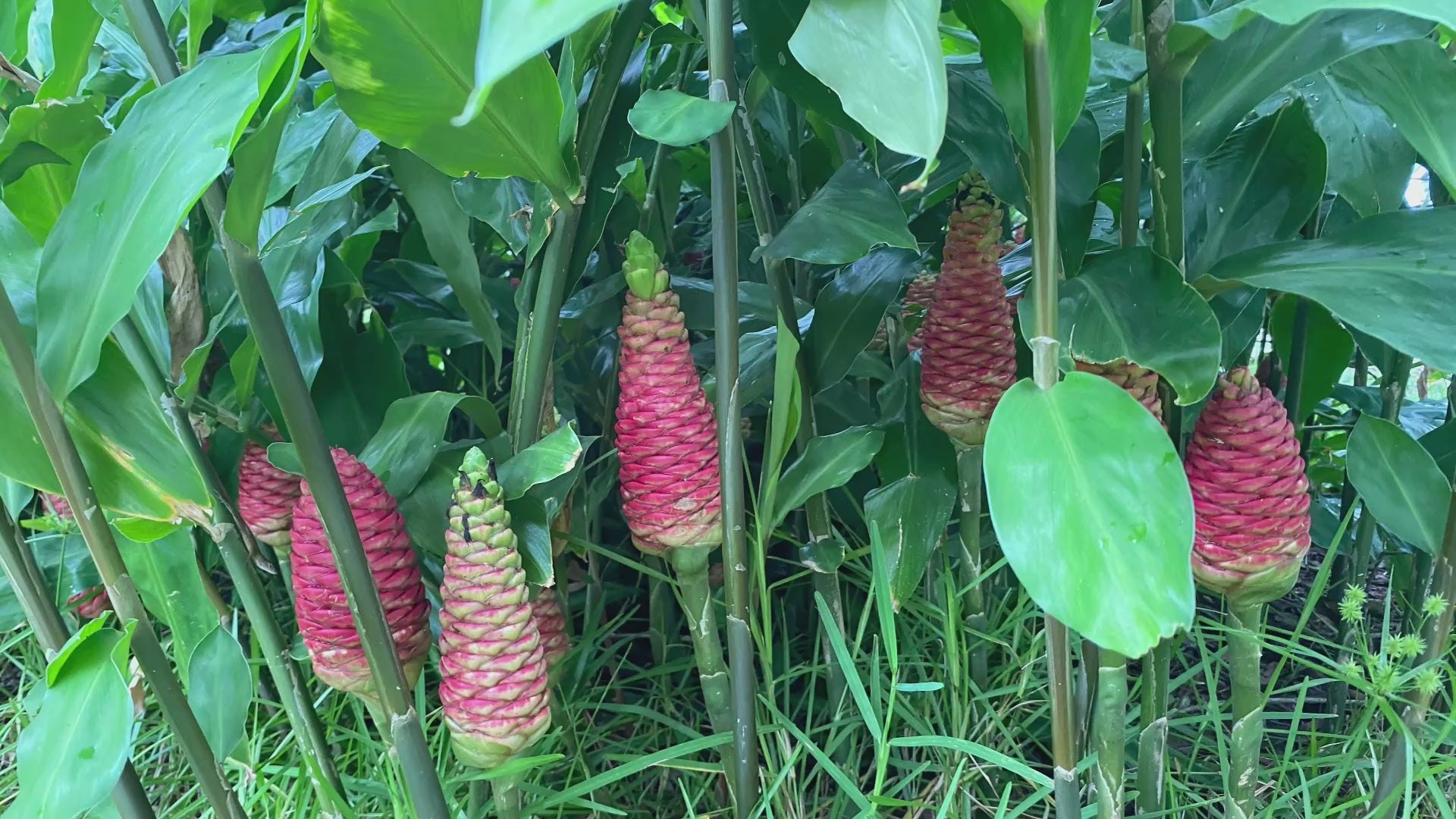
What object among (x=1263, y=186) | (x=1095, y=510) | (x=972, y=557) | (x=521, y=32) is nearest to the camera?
(x=521, y=32)

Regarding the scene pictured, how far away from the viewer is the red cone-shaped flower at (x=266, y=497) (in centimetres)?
65

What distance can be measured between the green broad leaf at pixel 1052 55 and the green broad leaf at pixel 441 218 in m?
0.37

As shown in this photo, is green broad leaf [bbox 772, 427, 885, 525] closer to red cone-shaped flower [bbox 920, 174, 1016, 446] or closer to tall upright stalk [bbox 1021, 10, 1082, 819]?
red cone-shaped flower [bbox 920, 174, 1016, 446]

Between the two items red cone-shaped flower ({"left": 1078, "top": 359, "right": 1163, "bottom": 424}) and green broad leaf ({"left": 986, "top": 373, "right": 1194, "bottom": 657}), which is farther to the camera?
red cone-shaped flower ({"left": 1078, "top": 359, "right": 1163, "bottom": 424})

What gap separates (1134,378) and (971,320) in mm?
114

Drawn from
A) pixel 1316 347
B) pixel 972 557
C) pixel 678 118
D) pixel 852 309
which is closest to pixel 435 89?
pixel 678 118

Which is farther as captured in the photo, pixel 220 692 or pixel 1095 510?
pixel 220 692

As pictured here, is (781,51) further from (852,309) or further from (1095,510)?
(1095,510)

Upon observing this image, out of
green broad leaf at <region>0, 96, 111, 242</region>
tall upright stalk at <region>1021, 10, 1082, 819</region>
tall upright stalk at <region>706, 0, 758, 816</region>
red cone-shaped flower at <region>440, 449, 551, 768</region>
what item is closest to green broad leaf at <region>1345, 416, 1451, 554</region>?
tall upright stalk at <region>1021, 10, 1082, 819</region>

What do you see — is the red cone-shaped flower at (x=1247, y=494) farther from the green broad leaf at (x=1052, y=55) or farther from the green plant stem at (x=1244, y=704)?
the green broad leaf at (x=1052, y=55)

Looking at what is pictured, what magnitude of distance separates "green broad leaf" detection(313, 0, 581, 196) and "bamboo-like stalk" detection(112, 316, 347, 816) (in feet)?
0.79

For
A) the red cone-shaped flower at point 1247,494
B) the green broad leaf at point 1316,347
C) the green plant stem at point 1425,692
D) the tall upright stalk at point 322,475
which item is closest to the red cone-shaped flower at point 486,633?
the tall upright stalk at point 322,475

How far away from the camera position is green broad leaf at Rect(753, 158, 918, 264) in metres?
0.52

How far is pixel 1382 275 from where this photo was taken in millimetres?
466
